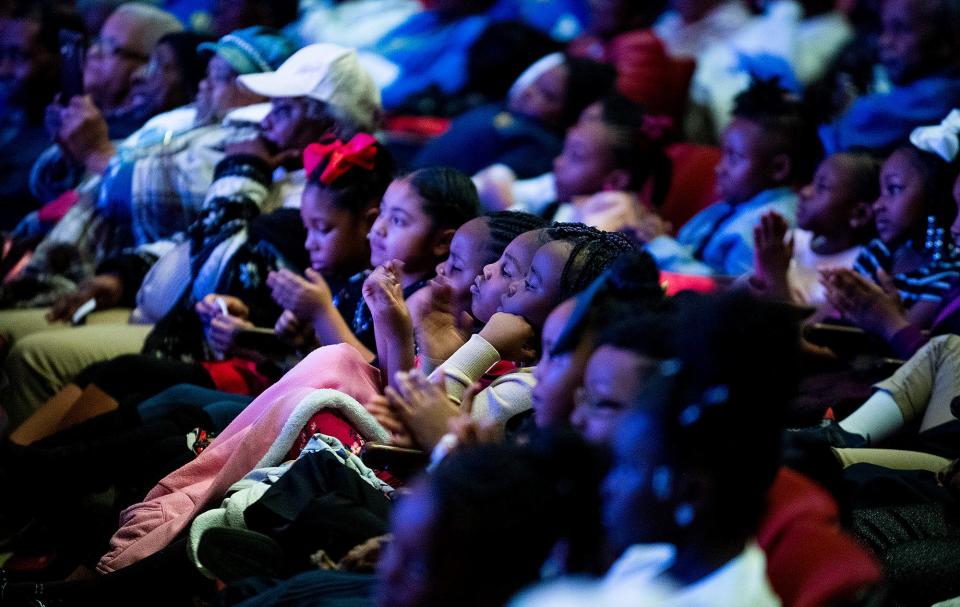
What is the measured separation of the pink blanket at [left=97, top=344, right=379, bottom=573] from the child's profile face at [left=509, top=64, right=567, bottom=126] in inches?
84.7

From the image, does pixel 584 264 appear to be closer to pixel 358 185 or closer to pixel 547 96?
pixel 358 185

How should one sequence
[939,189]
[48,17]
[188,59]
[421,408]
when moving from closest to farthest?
[421,408] → [939,189] → [188,59] → [48,17]

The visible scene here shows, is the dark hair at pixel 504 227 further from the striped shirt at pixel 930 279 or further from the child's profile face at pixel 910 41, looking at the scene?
the child's profile face at pixel 910 41

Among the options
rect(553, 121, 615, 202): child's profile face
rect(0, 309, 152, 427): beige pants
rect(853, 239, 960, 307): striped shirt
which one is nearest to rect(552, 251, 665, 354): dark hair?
rect(853, 239, 960, 307): striped shirt

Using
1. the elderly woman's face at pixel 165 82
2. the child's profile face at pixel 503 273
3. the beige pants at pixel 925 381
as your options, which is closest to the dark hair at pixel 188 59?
the elderly woman's face at pixel 165 82

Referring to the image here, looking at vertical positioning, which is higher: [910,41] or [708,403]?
[708,403]

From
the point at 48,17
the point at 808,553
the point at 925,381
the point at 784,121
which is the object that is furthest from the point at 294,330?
the point at 48,17

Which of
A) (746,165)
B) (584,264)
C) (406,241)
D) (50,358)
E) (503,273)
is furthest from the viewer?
(746,165)

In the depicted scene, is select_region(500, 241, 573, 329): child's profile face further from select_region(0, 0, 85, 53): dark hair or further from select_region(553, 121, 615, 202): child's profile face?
select_region(0, 0, 85, 53): dark hair

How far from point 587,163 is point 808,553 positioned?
2502 millimetres

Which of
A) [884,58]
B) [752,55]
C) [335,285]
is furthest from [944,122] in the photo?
[335,285]

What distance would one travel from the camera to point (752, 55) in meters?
4.63

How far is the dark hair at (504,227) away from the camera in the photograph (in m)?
2.62

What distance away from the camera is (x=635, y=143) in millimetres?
4008
